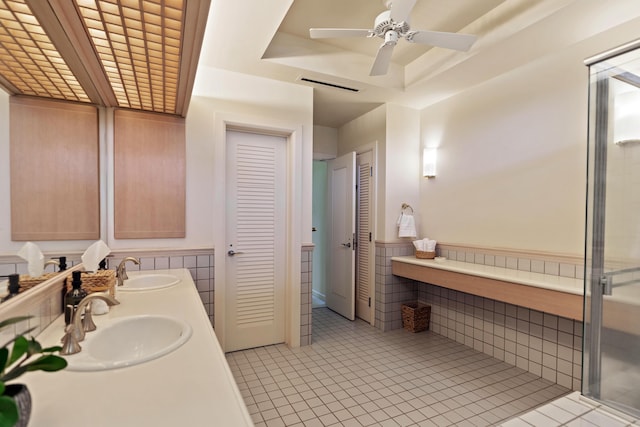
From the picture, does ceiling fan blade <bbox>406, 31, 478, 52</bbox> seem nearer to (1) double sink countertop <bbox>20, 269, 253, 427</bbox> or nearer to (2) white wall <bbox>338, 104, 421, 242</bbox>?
(2) white wall <bbox>338, 104, 421, 242</bbox>

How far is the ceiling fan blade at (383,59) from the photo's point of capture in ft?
6.71

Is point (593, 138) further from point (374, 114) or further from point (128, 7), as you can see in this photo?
point (374, 114)

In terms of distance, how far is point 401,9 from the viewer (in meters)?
1.73

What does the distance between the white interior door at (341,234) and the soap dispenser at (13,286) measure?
3.00 m

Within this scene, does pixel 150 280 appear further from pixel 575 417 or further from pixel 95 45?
pixel 575 417

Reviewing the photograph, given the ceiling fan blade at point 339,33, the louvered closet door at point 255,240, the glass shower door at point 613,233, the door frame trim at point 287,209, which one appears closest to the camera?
the glass shower door at point 613,233

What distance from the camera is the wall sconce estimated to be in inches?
133

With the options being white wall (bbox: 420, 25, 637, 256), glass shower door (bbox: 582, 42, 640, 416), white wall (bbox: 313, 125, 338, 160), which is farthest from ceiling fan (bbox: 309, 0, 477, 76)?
white wall (bbox: 313, 125, 338, 160)

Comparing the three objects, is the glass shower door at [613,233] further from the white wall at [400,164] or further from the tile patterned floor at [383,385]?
the white wall at [400,164]

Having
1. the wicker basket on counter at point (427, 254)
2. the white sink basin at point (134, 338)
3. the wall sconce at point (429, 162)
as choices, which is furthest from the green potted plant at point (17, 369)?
the wall sconce at point (429, 162)

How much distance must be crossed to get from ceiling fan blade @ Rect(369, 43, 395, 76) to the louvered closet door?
1.11 m

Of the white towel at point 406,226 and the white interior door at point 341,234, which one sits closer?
the white towel at point 406,226

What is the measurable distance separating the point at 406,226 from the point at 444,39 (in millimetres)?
1896

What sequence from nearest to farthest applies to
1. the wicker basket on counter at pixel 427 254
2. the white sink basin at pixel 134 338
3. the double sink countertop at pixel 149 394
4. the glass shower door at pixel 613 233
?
the double sink countertop at pixel 149 394, the white sink basin at pixel 134 338, the glass shower door at pixel 613 233, the wicker basket on counter at pixel 427 254
